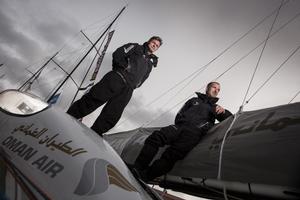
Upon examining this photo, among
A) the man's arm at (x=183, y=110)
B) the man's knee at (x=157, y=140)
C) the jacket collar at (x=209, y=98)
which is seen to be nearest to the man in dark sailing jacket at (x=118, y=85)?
the man's knee at (x=157, y=140)

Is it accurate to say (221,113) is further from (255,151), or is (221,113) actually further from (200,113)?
(255,151)

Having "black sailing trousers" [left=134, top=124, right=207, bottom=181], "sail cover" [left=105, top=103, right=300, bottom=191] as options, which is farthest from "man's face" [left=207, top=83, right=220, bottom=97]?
"sail cover" [left=105, top=103, right=300, bottom=191]

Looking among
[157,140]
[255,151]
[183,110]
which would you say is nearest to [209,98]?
[183,110]

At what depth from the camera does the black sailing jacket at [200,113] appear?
11.2 ft

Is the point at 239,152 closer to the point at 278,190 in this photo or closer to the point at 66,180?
the point at 278,190

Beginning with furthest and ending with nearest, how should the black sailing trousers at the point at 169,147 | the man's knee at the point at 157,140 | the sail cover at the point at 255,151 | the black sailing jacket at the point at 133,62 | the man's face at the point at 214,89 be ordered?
the man's face at the point at 214,89
the black sailing jacket at the point at 133,62
the man's knee at the point at 157,140
the black sailing trousers at the point at 169,147
the sail cover at the point at 255,151

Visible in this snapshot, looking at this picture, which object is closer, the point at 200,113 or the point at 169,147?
the point at 169,147

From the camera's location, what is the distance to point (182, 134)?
3223 mm

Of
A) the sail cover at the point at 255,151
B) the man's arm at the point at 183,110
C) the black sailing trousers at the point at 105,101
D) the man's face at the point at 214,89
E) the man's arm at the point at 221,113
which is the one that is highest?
the black sailing trousers at the point at 105,101

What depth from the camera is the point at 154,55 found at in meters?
3.90

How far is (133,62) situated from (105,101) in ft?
1.89

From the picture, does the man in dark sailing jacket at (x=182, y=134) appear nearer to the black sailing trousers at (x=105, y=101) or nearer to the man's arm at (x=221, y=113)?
the man's arm at (x=221, y=113)

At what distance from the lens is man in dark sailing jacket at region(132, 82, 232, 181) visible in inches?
120

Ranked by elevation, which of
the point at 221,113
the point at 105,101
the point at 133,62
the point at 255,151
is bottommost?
the point at 221,113
